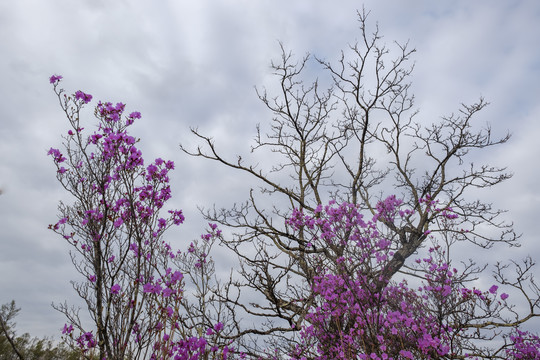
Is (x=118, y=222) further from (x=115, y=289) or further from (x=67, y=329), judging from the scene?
(x=67, y=329)

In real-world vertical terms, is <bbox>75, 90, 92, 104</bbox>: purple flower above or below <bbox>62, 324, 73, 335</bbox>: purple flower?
above

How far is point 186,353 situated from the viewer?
3826 millimetres

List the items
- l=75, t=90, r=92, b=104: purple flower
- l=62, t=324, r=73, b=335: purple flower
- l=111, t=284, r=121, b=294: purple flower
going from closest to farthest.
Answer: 1. l=111, t=284, r=121, b=294: purple flower
2. l=62, t=324, r=73, b=335: purple flower
3. l=75, t=90, r=92, b=104: purple flower

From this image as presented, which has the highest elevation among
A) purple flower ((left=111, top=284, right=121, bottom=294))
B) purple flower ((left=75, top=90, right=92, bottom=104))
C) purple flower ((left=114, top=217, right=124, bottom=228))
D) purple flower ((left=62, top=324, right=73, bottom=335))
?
purple flower ((left=75, top=90, right=92, bottom=104))

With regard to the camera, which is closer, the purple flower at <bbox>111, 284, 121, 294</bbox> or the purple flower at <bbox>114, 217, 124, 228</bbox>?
the purple flower at <bbox>111, 284, 121, 294</bbox>

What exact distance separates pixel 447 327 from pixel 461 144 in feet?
18.1

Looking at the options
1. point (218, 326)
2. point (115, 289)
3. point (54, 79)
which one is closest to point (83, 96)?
point (54, 79)

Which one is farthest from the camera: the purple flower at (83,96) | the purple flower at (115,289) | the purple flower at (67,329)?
the purple flower at (83,96)

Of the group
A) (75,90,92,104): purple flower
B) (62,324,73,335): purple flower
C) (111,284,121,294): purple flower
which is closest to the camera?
(111,284,121,294): purple flower

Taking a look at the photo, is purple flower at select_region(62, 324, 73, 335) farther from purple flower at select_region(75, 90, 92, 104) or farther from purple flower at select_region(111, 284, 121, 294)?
purple flower at select_region(75, 90, 92, 104)

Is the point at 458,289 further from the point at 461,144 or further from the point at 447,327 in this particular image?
the point at 461,144

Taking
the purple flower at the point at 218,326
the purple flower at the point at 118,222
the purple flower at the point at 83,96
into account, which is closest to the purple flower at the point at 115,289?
the purple flower at the point at 118,222

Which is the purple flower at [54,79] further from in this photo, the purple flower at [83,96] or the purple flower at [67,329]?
the purple flower at [67,329]

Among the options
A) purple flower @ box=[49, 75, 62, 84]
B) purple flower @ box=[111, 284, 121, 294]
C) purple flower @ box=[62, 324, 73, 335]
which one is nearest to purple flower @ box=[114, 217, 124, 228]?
purple flower @ box=[111, 284, 121, 294]
